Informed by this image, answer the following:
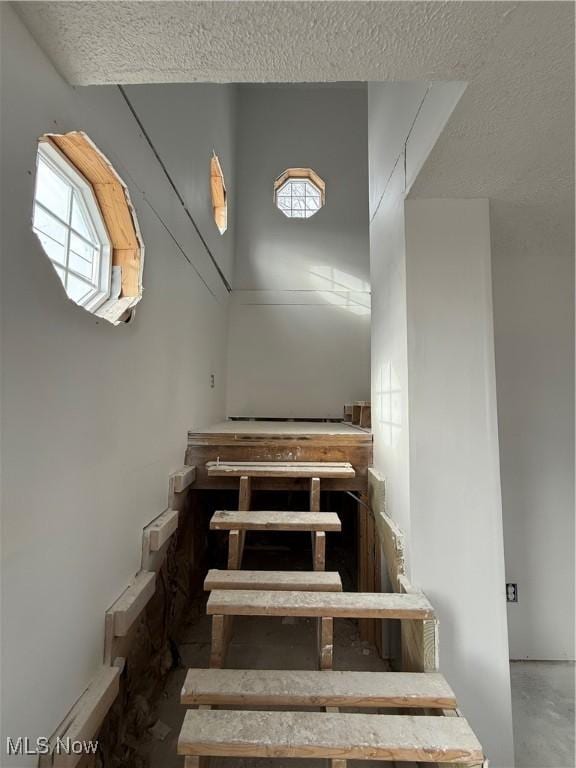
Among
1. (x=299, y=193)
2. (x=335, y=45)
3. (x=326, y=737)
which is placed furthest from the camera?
(x=299, y=193)

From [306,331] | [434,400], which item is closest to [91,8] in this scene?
[434,400]

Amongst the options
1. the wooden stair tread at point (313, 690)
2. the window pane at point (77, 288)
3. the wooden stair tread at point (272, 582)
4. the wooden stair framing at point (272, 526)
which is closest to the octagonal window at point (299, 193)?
the window pane at point (77, 288)

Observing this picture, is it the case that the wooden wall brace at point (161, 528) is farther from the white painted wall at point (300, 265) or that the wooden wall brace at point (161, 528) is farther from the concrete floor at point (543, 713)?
the white painted wall at point (300, 265)

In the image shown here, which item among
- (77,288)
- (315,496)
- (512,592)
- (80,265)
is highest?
(80,265)

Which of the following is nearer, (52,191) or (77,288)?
(52,191)

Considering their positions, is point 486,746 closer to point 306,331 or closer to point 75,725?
point 75,725

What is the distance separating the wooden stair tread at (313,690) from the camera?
105cm

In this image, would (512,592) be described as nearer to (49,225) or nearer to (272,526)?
(272,526)

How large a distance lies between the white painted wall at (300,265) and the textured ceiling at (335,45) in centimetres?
338

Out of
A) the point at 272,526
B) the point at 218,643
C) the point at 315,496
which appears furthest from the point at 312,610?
the point at 315,496

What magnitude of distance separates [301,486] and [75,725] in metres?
1.38

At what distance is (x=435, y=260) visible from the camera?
150 cm

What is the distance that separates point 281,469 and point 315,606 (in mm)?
841

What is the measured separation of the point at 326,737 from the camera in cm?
96
